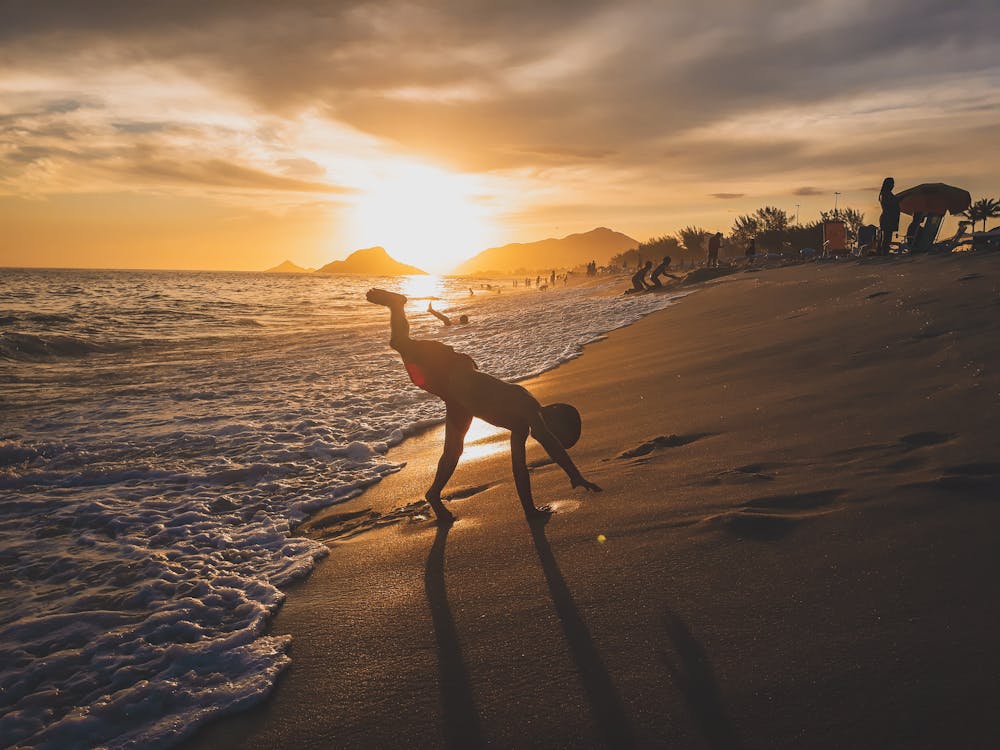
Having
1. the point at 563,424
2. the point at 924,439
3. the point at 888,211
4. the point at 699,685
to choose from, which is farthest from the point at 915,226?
the point at 699,685

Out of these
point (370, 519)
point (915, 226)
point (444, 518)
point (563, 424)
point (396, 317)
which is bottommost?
point (370, 519)

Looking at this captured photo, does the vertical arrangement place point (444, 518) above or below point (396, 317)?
below

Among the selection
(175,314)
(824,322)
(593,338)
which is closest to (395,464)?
(824,322)

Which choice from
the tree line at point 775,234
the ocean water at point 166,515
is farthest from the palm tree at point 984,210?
the ocean water at point 166,515

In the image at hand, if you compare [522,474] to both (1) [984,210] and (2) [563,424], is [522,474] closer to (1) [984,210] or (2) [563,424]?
(2) [563,424]

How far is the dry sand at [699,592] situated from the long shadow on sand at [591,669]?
0.03ft

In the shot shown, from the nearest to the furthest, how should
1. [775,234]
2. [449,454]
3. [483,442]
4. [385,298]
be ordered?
1. [385,298]
2. [449,454]
3. [483,442]
4. [775,234]

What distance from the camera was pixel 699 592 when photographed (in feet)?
10.0

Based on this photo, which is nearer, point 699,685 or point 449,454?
point 699,685

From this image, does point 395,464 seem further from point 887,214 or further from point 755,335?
point 887,214

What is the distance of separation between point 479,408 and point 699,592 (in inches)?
80.0

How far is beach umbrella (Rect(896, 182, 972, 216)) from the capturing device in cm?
1816

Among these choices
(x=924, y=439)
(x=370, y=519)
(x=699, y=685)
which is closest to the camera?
(x=699, y=685)

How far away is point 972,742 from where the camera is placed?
1.95 m
